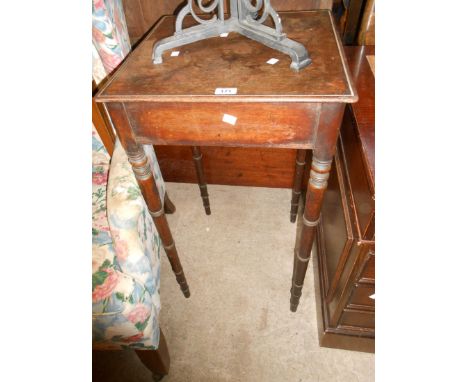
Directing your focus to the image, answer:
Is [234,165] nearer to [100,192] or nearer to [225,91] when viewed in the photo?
[100,192]

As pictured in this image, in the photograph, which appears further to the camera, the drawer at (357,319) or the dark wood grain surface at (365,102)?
the drawer at (357,319)

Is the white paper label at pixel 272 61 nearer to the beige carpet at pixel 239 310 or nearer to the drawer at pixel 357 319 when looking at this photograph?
the drawer at pixel 357 319

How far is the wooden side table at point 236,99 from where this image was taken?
2.40 feet

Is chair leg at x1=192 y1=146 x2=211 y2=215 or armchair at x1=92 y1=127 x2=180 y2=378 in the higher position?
armchair at x1=92 y1=127 x2=180 y2=378

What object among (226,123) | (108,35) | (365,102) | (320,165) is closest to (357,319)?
(320,165)

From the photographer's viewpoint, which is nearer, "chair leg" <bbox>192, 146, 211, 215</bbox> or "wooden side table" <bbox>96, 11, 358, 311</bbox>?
"wooden side table" <bbox>96, 11, 358, 311</bbox>

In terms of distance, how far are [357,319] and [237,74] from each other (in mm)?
948

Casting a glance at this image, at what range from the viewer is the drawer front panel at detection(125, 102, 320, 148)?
2.46 feet

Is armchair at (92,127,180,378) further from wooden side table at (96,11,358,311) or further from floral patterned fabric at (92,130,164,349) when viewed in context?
wooden side table at (96,11,358,311)

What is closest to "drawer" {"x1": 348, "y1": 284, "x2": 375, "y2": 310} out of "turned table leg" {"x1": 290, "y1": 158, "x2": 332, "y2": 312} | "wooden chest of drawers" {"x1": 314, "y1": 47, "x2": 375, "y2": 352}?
"wooden chest of drawers" {"x1": 314, "y1": 47, "x2": 375, "y2": 352}

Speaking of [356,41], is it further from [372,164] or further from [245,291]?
[245,291]

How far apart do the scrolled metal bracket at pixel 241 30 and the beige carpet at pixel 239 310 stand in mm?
1040

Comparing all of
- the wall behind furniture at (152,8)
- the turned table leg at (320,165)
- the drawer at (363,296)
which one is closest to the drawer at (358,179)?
the turned table leg at (320,165)

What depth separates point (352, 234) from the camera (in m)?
0.94
